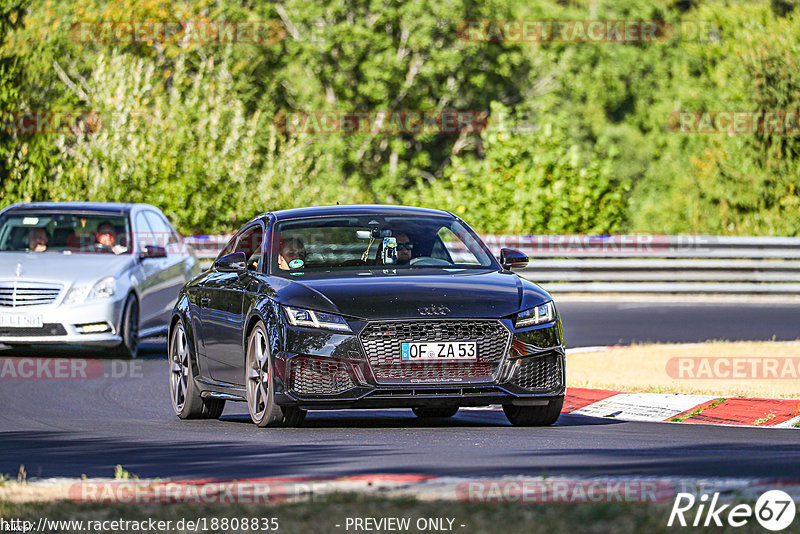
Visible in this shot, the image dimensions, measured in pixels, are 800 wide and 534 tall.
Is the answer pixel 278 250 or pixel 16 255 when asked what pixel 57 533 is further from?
pixel 16 255

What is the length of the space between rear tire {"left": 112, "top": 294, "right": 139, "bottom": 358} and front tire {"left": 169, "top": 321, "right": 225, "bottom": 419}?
171 inches

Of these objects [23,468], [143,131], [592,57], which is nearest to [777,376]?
[23,468]

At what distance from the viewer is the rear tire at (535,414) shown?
34.9ft

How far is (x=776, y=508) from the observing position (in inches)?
250

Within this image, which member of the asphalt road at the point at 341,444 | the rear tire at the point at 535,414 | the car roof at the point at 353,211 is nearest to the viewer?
the asphalt road at the point at 341,444

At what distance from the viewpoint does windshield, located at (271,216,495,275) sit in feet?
36.6

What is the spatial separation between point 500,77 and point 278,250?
4802cm

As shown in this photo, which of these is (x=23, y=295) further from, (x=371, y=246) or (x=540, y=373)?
(x=540, y=373)

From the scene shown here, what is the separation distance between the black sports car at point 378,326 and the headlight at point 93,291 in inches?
202
